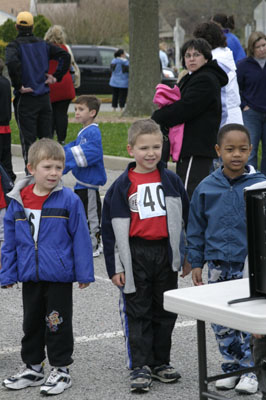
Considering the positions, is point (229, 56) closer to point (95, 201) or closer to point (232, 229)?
point (95, 201)

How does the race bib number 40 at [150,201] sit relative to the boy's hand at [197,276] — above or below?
above

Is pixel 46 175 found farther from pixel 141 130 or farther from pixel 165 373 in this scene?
pixel 165 373

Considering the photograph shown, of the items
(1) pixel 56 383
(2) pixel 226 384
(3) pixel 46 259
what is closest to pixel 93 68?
(3) pixel 46 259

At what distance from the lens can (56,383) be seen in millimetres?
5105

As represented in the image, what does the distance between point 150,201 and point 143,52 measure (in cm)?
1492

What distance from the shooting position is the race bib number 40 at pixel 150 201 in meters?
5.17

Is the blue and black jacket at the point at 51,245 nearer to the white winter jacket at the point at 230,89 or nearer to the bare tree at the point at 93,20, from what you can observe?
the white winter jacket at the point at 230,89

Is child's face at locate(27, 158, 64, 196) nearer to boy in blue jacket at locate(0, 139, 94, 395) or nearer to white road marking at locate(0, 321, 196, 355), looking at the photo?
boy in blue jacket at locate(0, 139, 94, 395)

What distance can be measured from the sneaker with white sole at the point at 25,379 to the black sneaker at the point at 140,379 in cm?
54

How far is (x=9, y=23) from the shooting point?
3978cm

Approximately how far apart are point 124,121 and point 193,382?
14898 millimetres

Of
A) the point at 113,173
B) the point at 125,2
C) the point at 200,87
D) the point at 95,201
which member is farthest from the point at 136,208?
the point at 125,2

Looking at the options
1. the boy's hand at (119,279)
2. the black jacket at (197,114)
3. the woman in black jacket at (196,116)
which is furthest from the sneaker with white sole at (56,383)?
the black jacket at (197,114)

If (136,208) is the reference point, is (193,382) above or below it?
below
